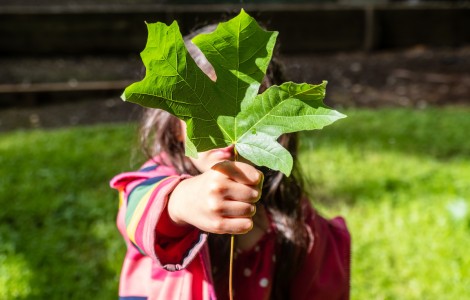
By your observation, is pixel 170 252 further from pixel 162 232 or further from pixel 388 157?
pixel 388 157

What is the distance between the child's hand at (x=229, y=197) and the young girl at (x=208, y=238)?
0.05 meters

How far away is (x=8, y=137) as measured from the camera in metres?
3.88

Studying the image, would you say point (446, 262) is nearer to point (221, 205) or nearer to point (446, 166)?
point (446, 166)

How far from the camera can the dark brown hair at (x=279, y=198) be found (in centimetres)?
157

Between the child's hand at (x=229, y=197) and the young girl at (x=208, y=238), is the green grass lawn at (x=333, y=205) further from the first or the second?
the child's hand at (x=229, y=197)

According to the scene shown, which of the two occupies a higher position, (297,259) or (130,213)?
(130,213)

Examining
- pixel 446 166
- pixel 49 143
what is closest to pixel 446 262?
pixel 446 166

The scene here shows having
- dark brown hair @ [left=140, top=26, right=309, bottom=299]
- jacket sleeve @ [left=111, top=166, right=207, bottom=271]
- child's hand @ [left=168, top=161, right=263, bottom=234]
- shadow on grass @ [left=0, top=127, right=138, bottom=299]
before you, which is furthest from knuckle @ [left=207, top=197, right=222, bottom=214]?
shadow on grass @ [left=0, top=127, right=138, bottom=299]

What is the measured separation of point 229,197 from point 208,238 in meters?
0.68

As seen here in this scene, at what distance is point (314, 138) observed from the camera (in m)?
3.75

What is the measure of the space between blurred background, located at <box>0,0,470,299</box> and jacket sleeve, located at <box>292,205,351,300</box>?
42cm

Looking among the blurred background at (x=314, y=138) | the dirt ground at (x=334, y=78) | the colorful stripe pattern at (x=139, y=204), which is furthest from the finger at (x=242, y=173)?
the dirt ground at (x=334, y=78)

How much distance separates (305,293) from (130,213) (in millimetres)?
599

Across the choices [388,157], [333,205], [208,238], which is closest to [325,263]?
[208,238]
